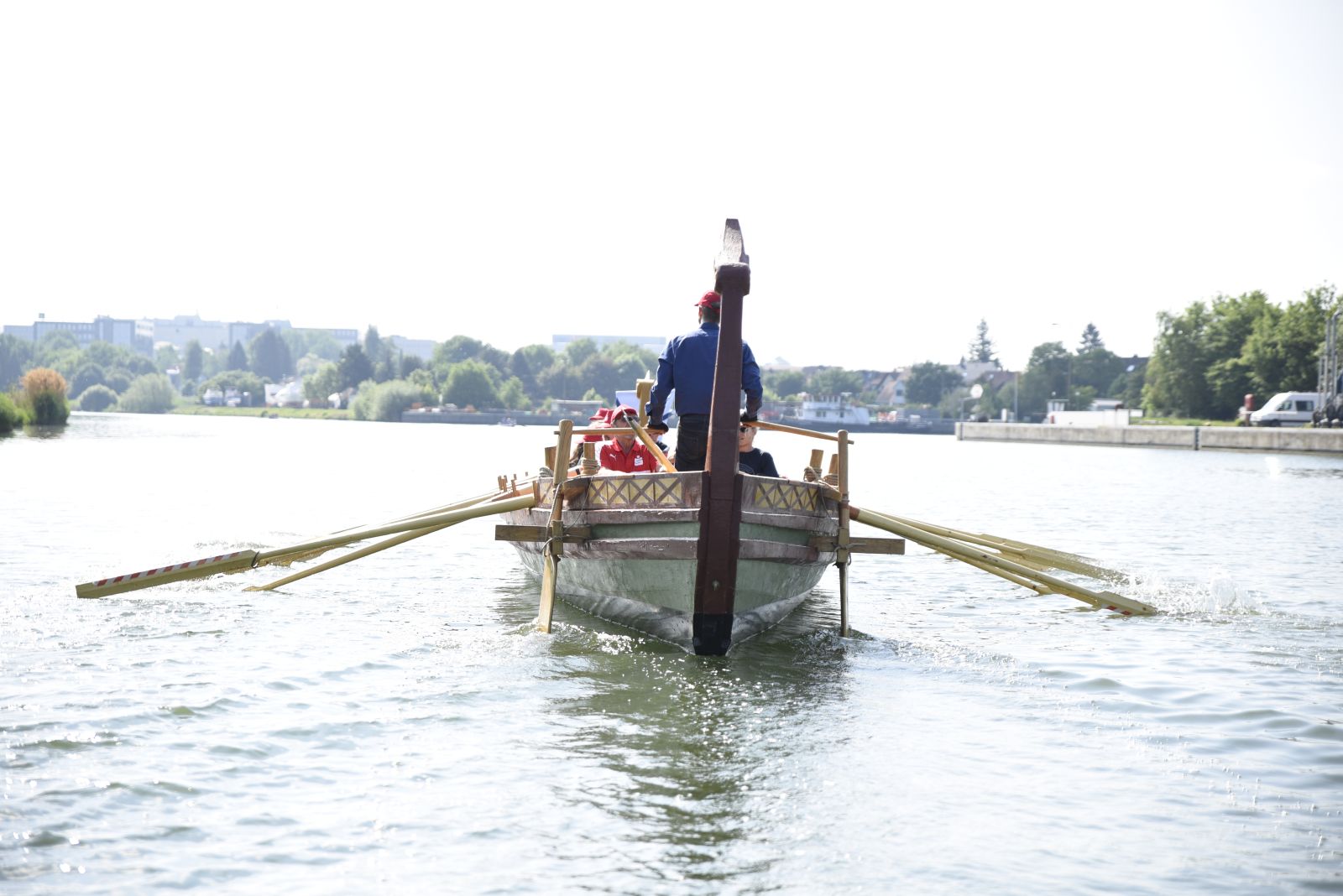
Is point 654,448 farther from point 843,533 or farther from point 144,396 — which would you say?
point 144,396

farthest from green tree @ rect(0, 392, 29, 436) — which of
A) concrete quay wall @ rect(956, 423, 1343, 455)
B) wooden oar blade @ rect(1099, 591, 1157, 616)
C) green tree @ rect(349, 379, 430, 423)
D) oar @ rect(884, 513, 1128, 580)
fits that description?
green tree @ rect(349, 379, 430, 423)

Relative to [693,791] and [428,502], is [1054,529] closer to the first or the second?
[428,502]

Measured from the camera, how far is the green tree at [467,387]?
19112 centimetres

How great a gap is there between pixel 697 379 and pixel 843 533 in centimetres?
215

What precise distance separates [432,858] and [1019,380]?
17428cm

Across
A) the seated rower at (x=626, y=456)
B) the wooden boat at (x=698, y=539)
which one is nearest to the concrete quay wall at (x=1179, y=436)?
the wooden boat at (x=698, y=539)

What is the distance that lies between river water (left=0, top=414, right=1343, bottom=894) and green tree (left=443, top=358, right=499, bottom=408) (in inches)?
6884

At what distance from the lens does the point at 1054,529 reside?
27.2 metres

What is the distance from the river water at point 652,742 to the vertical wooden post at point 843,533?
0.42 m

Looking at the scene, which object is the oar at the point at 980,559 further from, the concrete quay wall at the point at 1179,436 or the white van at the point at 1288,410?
the white van at the point at 1288,410

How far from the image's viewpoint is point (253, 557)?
12.4 meters

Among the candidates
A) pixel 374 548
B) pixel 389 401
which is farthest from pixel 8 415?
pixel 389 401

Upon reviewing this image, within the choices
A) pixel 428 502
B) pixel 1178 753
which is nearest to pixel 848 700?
pixel 1178 753

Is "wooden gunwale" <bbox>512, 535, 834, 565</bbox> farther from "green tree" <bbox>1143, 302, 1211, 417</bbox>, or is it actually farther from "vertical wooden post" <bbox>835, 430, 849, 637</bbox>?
"green tree" <bbox>1143, 302, 1211, 417</bbox>
